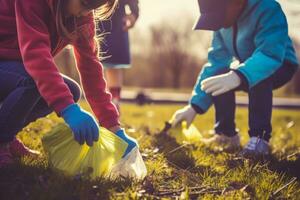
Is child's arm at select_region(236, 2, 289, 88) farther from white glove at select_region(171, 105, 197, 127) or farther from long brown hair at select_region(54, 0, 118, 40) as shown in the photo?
long brown hair at select_region(54, 0, 118, 40)

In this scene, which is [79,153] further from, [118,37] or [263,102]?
[118,37]

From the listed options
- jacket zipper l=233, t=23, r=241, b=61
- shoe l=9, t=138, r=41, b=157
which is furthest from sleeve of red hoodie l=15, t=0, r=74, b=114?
jacket zipper l=233, t=23, r=241, b=61

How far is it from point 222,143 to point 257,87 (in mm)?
691

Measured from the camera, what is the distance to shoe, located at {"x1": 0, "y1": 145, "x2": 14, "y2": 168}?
2605 mm

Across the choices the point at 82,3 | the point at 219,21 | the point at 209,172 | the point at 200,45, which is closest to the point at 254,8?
the point at 219,21

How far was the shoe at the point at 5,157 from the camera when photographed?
2.61 metres

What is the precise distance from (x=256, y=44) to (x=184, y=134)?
0.96m

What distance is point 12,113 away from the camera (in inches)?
101

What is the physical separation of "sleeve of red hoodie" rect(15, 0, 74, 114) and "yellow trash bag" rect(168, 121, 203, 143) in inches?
71.2

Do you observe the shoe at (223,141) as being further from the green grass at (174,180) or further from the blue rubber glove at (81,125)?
the blue rubber glove at (81,125)

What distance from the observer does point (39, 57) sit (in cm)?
235

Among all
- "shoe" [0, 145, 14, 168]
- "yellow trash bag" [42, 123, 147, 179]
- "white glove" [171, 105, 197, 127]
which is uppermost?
"yellow trash bag" [42, 123, 147, 179]

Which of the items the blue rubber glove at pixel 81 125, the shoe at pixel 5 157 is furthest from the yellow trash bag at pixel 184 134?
the blue rubber glove at pixel 81 125

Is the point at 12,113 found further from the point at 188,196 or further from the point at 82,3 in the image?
the point at 188,196
